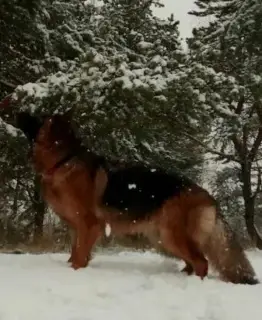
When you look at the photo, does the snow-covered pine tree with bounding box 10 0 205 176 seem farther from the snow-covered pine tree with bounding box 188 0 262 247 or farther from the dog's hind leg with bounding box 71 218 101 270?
the dog's hind leg with bounding box 71 218 101 270

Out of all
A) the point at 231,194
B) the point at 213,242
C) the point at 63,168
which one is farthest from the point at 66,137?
the point at 231,194

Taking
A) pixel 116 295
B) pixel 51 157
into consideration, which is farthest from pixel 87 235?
pixel 116 295

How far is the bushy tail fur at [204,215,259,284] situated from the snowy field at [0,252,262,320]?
175 millimetres

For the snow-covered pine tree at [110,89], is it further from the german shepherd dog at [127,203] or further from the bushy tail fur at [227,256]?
the bushy tail fur at [227,256]

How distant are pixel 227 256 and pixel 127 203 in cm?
121

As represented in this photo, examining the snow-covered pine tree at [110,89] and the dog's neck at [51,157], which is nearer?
the dog's neck at [51,157]

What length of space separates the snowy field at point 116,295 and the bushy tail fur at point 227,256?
175mm

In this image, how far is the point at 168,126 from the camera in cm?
1314

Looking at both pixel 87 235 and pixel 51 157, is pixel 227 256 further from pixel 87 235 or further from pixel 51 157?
pixel 51 157

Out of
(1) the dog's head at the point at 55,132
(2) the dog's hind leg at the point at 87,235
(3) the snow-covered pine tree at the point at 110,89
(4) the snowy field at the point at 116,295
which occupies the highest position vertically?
(3) the snow-covered pine tree at the point at 110,89

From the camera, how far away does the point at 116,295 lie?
13.8 feet

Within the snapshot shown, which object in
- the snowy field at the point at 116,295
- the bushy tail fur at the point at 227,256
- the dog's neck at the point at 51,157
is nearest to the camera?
the snowy field at the point at 116,295

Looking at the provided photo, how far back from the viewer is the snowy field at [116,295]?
12.1ft

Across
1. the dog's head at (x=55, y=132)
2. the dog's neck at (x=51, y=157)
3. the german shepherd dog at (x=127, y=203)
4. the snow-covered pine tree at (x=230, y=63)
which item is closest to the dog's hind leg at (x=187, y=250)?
the german shepherd dog at (x=127, y=203)
